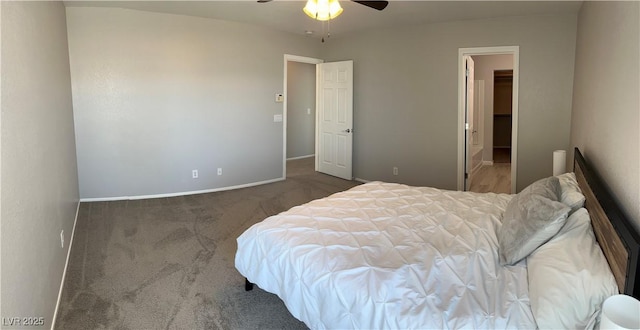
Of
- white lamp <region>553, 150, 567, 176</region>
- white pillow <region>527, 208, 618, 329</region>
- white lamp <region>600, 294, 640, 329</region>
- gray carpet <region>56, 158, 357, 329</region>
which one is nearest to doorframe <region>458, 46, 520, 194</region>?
white lamp <region>553, 150, 567, 176</region>

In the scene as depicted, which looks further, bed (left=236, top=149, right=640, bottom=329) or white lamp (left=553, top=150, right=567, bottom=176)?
white lamp (left=553, top=150, right=567, bottom=176)

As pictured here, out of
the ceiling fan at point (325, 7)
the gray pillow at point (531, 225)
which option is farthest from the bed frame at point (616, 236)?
the ceiling fan at point (325, 7)

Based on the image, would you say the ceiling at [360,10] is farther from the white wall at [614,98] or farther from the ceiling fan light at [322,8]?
the ceiling fan light at [322,8]

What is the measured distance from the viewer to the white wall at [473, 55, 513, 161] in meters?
8.48

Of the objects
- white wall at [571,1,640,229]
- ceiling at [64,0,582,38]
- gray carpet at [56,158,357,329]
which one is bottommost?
gray carpet at [56,158,357,329]

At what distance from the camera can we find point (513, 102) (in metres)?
5.19

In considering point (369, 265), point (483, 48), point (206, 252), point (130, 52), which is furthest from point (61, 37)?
point (483, 48)

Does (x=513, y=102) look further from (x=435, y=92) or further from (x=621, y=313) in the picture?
(x=621, y=313)

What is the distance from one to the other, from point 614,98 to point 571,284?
1376mm

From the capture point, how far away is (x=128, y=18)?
5.07 meters

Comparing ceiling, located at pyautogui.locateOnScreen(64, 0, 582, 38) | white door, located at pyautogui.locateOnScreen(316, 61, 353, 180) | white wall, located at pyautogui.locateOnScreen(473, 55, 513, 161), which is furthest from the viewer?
white wall, located at pyautogui.locateOnScreen(473, 55, 513, 161)

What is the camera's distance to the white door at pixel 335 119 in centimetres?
669

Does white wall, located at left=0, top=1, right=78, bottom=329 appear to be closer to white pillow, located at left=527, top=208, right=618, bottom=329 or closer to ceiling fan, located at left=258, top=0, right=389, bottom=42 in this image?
ceiling fan, located at left=258, top=0, right=389, bottom=42

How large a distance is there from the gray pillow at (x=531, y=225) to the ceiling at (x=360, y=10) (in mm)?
2987
